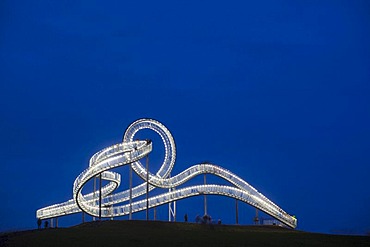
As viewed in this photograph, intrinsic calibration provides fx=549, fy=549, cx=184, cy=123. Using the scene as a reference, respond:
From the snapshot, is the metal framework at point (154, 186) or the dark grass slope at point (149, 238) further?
the metal framework at point (154, 186)

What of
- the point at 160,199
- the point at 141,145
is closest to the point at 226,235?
the point at 141,145

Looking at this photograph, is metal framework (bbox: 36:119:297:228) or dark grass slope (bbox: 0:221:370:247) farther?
metal framework (bbox: 36:119:297:228)

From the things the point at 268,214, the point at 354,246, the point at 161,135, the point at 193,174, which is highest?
the point at 161,135

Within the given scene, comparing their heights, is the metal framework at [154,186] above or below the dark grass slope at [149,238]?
above

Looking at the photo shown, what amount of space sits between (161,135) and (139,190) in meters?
7.57

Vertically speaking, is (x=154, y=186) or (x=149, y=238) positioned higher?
(x=154, y=186)

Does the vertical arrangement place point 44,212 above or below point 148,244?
above

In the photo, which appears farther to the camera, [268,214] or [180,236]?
[268,214]

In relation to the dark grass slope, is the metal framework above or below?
above

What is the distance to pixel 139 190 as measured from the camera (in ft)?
200

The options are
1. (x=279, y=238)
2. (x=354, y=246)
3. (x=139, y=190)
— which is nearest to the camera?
(x=354, y=246)

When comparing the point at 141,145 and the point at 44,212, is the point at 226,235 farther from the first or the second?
the point at 44,212

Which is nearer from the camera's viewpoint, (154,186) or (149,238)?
(149,238)

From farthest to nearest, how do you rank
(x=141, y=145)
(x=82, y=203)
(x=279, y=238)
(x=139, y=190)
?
(x=139, y=190) < (x=82, y=203) < (x=141, y=145) < (x=279, y=238)
